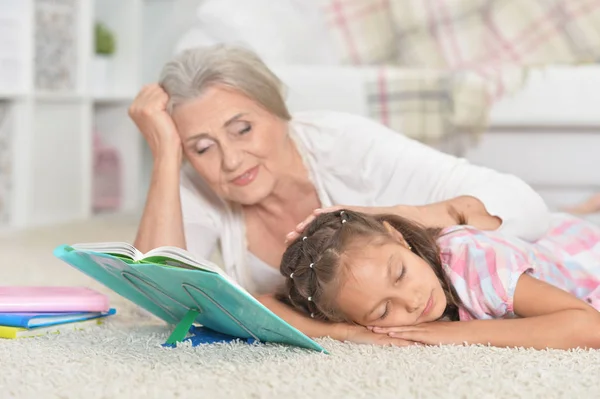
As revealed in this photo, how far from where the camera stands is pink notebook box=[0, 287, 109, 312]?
60.3 inches

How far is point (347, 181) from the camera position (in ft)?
Answer: 6.45

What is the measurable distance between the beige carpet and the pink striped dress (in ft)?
0.42

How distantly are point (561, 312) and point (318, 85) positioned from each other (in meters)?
1.56

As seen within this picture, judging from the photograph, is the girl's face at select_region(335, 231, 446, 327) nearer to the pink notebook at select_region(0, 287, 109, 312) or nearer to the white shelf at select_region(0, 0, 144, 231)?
the pink notebook at select_region(0, 287, 109, 312)

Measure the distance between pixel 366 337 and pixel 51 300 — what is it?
524 millimetres

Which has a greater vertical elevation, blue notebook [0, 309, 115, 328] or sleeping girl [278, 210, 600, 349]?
sleeping girl [278, 210, 600, 349]

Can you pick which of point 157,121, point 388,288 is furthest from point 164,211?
point 388,288

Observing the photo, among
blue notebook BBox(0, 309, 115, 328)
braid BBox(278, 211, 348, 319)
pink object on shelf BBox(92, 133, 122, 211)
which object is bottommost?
pink object on shelf BBox(92, 133, 122, 211)

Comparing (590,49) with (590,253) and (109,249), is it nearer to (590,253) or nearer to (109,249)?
(590,253)

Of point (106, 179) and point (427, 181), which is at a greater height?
point (427, 181)

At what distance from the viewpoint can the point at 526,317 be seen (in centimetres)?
143

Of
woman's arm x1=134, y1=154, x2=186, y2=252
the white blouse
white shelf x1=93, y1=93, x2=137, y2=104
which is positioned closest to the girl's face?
the white blouse

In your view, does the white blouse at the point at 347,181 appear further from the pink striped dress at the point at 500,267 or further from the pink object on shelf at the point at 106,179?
the pink object on shelf at the point at 106,179

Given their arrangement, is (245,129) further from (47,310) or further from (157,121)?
(47,310)
